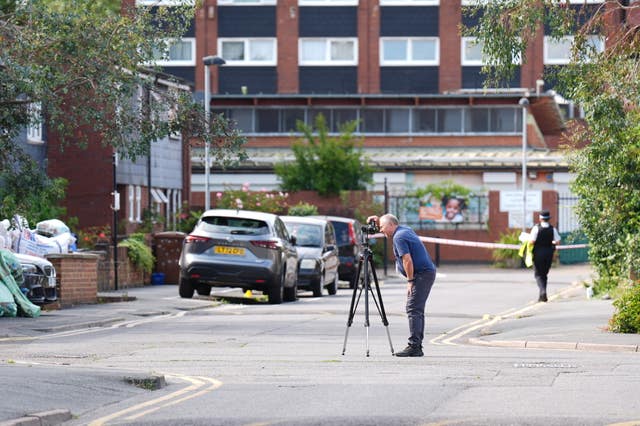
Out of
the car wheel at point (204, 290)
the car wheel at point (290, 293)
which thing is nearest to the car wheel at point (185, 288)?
the car wheel at point (204, 290)

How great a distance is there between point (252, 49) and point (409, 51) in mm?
7742

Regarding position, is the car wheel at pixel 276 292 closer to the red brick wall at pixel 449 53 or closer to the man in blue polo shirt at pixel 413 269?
the man in blue polo shirt at pixel 413 269

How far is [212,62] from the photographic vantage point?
39031 mm

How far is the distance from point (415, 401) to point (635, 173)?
1105 cm

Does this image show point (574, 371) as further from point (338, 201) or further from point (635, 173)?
point (338, 201)

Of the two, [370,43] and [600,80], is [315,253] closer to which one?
[600,80]

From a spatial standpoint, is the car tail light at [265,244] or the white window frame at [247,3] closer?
the car tail light at [265,244]

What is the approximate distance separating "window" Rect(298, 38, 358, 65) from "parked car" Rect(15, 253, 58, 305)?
4696 cm

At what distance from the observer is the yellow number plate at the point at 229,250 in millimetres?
27188

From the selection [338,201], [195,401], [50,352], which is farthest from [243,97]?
[195,401]

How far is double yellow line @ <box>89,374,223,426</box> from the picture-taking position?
35.4 feet

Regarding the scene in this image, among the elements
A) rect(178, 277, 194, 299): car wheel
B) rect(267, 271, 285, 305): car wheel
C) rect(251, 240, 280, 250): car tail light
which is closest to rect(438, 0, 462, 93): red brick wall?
rect(267, 271, 285, 305): car wheel

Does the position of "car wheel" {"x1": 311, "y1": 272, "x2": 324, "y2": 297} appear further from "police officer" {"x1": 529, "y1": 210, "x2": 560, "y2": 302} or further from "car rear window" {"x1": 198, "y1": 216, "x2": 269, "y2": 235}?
"police officer" {"x1": 529, "y1": 210, "x2": 560, "y2": 302}

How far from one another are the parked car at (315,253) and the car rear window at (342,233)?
2444mm
